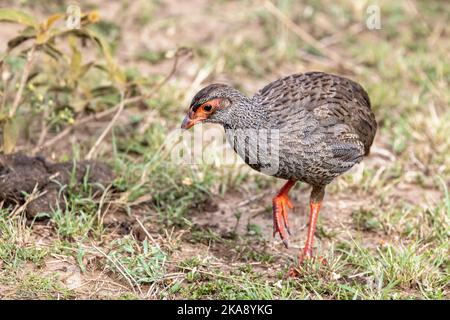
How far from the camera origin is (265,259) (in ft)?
18.9

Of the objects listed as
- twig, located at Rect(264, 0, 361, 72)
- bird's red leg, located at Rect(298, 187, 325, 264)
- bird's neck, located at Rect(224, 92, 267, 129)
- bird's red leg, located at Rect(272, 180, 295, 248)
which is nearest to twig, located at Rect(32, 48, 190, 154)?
bird's neck, located at Rect(224, 92, 267, 129)

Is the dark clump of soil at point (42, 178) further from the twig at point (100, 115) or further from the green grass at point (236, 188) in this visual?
the twig at point (100, 115)

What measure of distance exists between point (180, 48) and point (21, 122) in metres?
1.55

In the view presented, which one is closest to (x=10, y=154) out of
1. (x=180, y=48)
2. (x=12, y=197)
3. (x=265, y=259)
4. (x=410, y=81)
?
(x=12, y=197)

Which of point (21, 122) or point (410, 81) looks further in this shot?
point (410, 81)

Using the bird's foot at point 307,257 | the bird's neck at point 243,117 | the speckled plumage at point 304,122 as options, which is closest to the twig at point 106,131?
the speckled plumage at point 304,122

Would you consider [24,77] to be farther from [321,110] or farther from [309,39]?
[309,39]

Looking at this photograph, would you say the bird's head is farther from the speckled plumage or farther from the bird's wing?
the bird's wing

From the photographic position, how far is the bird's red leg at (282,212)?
5871 millimetres

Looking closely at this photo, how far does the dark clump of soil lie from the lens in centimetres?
581

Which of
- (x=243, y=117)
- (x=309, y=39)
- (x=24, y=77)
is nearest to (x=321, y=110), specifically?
(x=243, y=117)

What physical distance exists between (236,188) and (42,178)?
171 cm

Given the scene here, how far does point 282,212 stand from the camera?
6.11 meters
